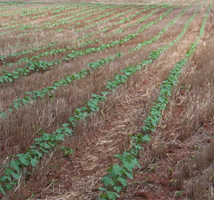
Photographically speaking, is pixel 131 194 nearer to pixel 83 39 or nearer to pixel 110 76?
pixel 110 76

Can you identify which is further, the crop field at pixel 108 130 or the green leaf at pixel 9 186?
the crop field at pixel 108 130

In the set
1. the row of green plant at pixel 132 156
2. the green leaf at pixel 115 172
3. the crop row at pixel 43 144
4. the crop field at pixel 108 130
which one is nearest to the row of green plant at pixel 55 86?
the crop field at pixel 108 130

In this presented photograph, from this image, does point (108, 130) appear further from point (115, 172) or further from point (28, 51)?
point (28, 51)

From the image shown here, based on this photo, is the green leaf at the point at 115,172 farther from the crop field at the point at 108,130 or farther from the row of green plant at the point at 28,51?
the row of green plant at the point at 28,51

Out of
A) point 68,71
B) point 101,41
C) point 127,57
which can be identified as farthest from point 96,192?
point 101,41

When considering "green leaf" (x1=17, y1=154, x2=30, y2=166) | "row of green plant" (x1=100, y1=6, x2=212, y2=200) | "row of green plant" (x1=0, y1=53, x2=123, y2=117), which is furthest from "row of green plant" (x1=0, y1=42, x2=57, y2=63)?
"green leaf" (x1=17, y1=154, x2=30, y2=166)

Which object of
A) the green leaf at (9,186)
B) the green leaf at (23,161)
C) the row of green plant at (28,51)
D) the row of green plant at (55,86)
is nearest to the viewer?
the green leaf at (9,186)

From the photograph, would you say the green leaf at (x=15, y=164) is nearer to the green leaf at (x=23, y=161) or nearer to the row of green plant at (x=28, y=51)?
the green leaf at (x=23, y=161)

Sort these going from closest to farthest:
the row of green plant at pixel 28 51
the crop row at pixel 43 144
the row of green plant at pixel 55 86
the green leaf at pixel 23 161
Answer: the crop row at pixel 43 144
the green leaf at pixel 23 161
the row of green plant at pixel 55 86
the row of green plant at pixel 28 51

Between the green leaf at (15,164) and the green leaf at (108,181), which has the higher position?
the green leaf at (15,164)

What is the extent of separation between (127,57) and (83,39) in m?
3.58

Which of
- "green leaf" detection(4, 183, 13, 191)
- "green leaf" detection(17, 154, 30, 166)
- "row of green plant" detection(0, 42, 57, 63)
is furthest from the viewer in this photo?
"row of green plant" detection(0, 42, 57, 63)

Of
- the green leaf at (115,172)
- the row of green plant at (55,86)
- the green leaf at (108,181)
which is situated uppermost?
the row of green plant at (55,86)

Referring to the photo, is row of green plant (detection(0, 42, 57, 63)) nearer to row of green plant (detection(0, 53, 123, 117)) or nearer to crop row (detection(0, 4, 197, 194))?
row of green plant (detection(0, 53, 123, 117))
